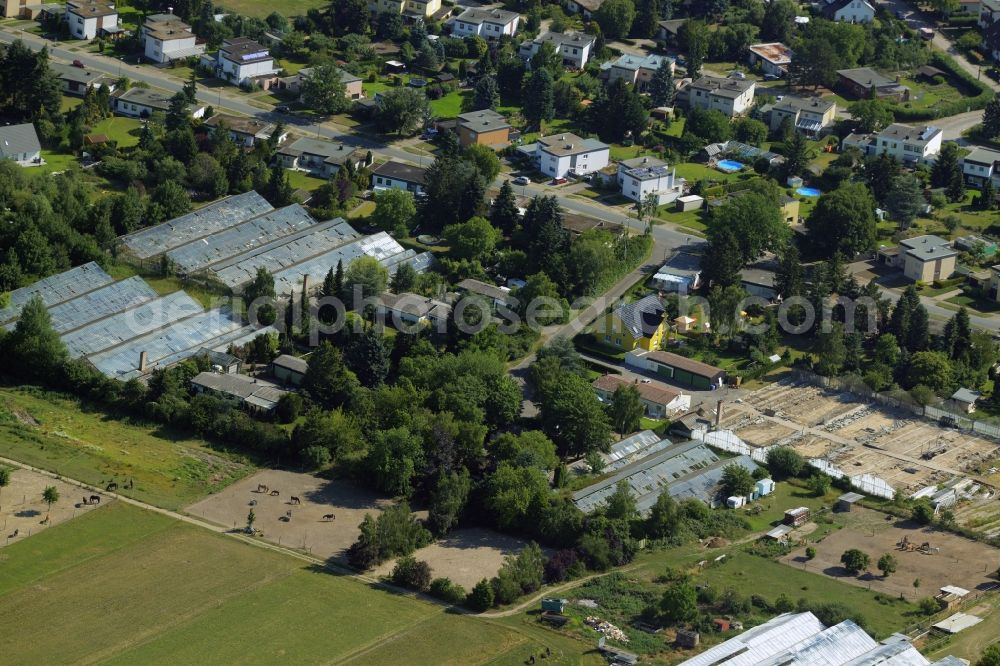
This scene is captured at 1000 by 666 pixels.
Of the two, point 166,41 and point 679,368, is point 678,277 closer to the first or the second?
point 679,368

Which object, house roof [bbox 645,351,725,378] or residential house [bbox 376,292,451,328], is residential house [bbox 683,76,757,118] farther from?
residential house [bbox 376,292,451,328]

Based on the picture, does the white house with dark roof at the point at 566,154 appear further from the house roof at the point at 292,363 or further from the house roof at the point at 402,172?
the house roof at the point at 292,363

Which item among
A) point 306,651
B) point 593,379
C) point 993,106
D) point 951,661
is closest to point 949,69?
point 993,106

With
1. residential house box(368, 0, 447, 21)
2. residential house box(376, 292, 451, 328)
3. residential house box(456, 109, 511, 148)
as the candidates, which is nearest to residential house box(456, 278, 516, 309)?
residential house box(376, 292, 451, 328)

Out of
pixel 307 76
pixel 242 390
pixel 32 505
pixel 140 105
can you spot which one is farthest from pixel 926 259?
pixel 32 505

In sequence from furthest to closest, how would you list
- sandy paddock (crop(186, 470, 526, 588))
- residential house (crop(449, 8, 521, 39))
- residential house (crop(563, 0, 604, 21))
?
residential house (crop(563, 0, 604, 21)), residential house (crop(449, 8, 521, 39)), sandy paddock (crop(186, 470, 526, 588))

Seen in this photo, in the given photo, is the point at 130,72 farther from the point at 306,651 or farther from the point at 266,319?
the point at 306,651

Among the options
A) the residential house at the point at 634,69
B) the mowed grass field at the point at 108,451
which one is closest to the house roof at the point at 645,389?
the mowed grass field at the point at 108,451
